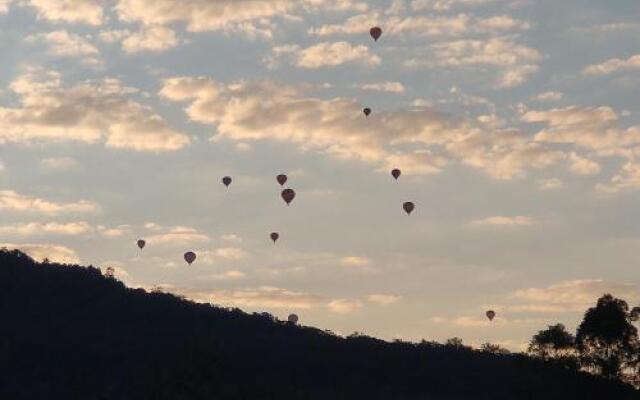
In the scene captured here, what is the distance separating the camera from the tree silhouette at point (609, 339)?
131000 mm

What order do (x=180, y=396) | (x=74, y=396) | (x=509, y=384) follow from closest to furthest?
(x=180, y=396), (x=509, y=384), (x=74, y=396)

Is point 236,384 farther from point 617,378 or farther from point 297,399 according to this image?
point 617,378

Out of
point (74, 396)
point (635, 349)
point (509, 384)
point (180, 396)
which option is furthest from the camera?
point (74, 396)

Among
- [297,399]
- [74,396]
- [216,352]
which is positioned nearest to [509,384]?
[297,399]

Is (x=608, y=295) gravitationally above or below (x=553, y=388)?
above

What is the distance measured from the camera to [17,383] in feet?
648

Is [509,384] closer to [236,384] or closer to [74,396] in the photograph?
[236,384]

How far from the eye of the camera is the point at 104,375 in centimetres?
19988

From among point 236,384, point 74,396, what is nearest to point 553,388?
point 236,384

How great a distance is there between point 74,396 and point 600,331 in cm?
8503

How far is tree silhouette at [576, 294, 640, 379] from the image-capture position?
131000 millimetres

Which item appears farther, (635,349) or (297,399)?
(297,399)

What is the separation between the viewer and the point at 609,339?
13175 centimetres

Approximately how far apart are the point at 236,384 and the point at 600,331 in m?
58.2
